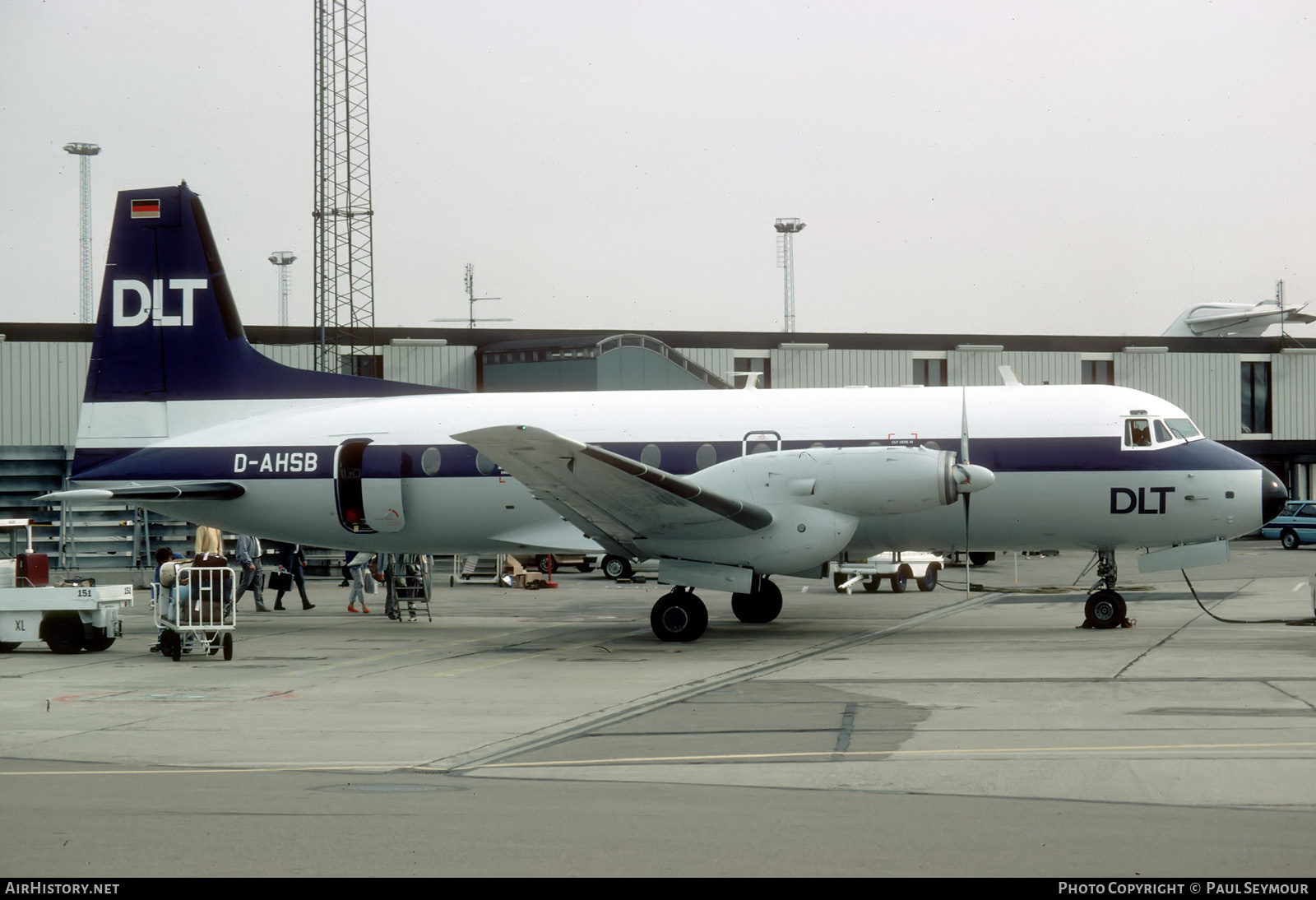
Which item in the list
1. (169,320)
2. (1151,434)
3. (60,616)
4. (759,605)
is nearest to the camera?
(60,616)

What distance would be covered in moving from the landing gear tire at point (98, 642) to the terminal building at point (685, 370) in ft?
62.6

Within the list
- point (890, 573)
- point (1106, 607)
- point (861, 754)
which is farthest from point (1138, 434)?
point (861, 754)

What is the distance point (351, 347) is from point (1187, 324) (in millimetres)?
36357

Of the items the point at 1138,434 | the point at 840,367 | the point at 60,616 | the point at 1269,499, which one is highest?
the point at 840,367

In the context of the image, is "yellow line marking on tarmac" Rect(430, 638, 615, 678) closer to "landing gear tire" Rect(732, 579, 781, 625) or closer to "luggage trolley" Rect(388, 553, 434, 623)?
"landing gear tire" Rect(732, 579, 781, 625)

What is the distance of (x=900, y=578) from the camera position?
28.1 metres

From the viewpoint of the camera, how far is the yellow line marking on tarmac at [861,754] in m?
8.77

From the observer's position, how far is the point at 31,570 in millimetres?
17875

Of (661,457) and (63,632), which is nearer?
(63,632)

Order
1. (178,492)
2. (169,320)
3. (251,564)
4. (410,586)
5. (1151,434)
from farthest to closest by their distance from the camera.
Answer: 1. (251,564)
2. (410,586)
3. (169,320)
4. (178,492)
5. (1151,434)

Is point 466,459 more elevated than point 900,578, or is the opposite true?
point 466,459

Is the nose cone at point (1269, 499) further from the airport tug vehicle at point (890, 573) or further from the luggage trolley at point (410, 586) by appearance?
the luggage trolley at point (410, 586)

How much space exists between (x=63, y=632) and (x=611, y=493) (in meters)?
7.72

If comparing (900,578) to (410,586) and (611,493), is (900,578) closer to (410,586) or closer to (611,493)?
(410,586)
